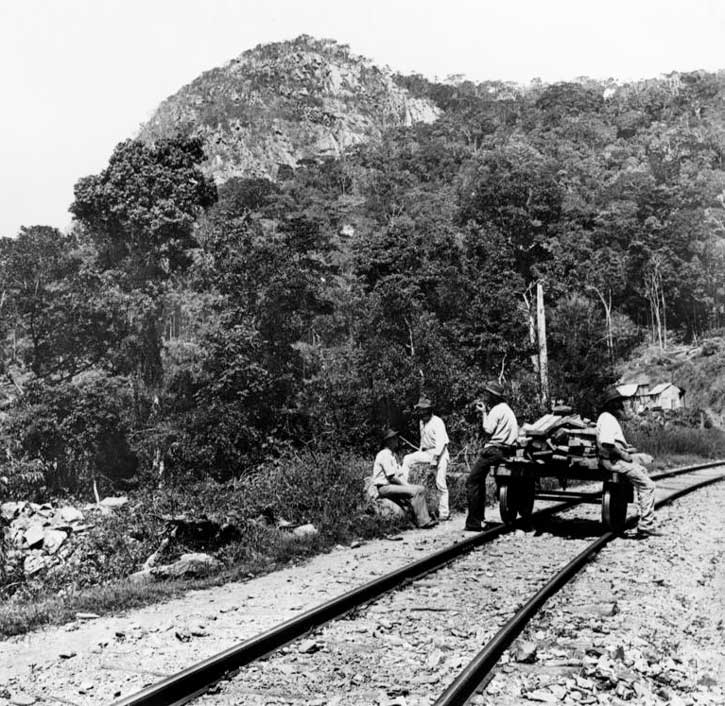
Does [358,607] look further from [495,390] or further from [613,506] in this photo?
[613,506]

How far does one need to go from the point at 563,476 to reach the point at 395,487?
98.7 inches

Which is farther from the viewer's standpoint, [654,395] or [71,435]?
[654,395]

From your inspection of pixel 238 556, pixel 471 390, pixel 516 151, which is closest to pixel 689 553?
pixel 238 556

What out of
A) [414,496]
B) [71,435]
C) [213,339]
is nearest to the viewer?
[414,496]

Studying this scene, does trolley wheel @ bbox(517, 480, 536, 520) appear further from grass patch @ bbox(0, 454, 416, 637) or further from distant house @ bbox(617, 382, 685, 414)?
distant house @ bbox(617, 382, 685, 414)

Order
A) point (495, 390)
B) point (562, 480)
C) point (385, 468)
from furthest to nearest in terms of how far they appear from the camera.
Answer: point (385, 468) → point (562, 480) → point (495, 390)

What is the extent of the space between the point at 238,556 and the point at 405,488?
3012mm

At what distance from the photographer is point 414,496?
11.2 meters

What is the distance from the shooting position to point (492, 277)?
148 ft

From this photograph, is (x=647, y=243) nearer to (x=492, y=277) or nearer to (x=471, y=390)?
(x=492, y=277)

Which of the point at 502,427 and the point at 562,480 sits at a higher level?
the point at 502,427

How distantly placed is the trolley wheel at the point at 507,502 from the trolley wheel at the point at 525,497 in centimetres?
21

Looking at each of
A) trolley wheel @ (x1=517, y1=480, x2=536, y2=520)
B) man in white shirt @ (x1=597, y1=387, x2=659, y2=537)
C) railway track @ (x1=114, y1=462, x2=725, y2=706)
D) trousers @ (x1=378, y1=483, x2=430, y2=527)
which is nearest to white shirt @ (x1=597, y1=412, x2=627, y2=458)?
man in white shirt @ (x1=597, y1=387, x2=659, y2=537)

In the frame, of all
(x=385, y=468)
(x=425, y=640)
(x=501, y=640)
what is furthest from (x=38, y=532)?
(x=501, y=640)
